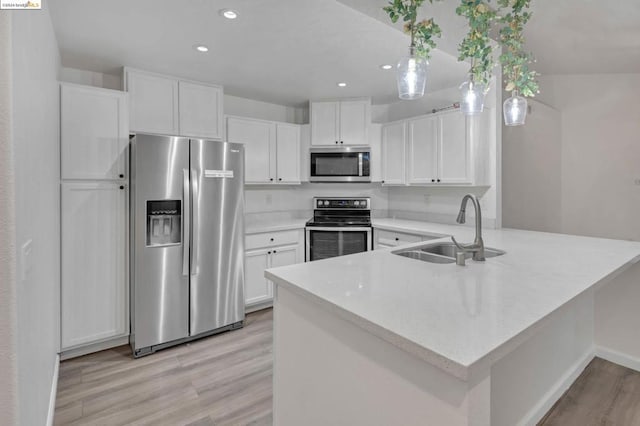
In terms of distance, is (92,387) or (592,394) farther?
(92,387)

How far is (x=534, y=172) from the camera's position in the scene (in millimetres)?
4410

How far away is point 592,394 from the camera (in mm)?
2012

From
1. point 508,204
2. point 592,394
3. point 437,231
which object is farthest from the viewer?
point 508,204

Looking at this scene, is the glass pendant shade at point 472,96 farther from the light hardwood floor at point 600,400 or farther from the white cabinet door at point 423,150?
the light hardwood floor at point 600,400

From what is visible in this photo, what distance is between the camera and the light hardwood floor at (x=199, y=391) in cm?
184

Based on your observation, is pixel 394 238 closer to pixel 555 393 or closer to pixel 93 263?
pixel 555 393

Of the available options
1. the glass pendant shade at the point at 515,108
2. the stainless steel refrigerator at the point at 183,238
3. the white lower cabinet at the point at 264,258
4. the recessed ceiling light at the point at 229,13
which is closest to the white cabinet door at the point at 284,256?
the white lower cabinet at the point at 264,258

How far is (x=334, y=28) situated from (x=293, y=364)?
212cm

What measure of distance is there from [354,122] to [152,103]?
85.7 inches

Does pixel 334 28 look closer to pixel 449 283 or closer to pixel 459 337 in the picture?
pixel 449 283

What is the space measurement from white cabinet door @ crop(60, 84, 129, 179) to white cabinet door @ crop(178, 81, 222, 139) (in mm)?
547

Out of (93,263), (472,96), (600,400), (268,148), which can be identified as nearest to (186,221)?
(93,263)

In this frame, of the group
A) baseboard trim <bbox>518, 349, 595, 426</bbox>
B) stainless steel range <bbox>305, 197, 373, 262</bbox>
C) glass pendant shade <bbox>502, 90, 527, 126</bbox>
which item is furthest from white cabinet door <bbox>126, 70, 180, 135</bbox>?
baseboard trim <bbox>518, 349, 595, 426</bbox>

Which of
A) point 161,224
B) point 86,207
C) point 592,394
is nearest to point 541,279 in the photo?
point 592,394
